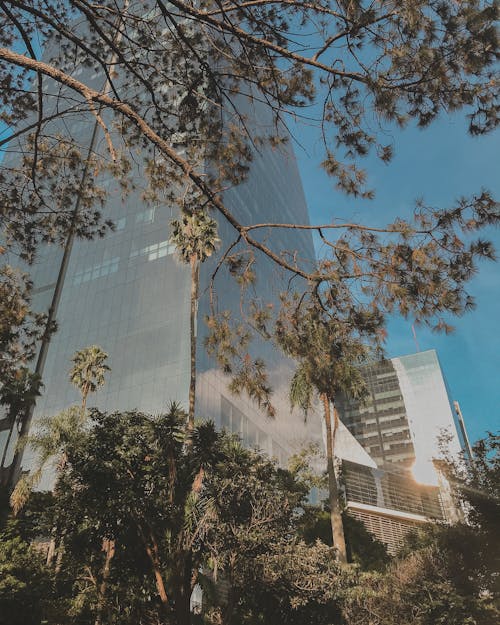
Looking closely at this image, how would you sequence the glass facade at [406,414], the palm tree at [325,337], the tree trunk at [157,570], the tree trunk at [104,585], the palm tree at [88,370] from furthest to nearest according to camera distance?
the glass facade at [406,414]
the palm tree at [88,370]
the tree trunk at [104,585]
the tree trunk at [157,570]
the palm tree at [325,337]

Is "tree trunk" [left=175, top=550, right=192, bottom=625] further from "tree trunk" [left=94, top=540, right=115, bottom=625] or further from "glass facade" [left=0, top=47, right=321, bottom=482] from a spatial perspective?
"glass facade" [left=0, top=47, right=321, bottom=482]

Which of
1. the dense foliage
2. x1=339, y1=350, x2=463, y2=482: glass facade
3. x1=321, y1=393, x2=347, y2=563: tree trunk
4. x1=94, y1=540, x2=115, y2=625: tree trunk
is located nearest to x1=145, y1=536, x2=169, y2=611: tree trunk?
the dense foliage

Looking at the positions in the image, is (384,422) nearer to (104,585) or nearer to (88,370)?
(88,370)

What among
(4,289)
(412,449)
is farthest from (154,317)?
(412,449)

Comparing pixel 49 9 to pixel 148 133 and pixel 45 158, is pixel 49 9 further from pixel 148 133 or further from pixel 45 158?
Result: pixel 148 133

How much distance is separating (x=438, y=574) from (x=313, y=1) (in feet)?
62.4

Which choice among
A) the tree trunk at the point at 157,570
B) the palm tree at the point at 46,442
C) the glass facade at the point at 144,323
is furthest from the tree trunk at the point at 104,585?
the glass facade at the point at 144,323

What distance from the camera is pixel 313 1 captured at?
5.43 meters

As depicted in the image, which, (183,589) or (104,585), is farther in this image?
(104,585)

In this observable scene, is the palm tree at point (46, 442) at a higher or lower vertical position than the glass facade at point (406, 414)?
lower

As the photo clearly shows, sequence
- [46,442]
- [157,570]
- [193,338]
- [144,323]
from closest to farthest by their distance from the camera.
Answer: [157,570], [193,338], [46,442], [144,323]

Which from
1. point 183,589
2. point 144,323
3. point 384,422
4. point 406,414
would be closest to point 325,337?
point 183,589

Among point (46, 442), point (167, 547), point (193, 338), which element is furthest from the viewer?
point (46, 442)

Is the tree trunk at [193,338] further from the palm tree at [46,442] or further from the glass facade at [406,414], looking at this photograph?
the glass facade at [406,414]
